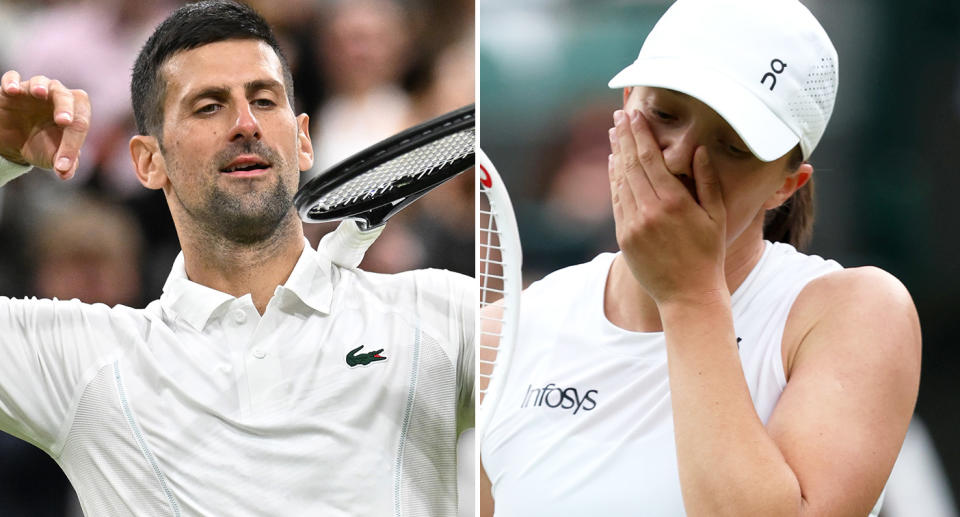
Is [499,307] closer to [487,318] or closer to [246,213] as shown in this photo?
[487,318]

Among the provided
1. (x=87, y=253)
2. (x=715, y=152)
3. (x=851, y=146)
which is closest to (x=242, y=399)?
(x=87, y=253)

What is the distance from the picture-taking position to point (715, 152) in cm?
100

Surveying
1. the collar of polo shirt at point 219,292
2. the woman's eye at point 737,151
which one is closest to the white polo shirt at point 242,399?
the collar of polo shirt at point 219,292

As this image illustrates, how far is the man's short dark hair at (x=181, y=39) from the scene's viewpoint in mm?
1306

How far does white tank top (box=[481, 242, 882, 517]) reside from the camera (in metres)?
1.01

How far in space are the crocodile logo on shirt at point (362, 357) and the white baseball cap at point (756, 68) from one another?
54 centimetres

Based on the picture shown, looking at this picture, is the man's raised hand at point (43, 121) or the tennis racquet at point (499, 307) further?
the man's raised hand at point (43, 121)

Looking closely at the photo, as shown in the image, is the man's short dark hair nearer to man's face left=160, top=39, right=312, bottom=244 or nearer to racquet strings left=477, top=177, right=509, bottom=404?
man's face left=160, top=39, right=312, bottom=244

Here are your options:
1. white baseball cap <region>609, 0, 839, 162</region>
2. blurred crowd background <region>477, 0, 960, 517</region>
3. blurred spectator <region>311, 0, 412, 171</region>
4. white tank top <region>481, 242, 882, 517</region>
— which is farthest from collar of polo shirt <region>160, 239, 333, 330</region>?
white baseball cap <region>609, 0, 839, 162</region>

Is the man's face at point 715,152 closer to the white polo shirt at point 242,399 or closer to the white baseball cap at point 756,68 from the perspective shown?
the white baseball cap at point 756,68

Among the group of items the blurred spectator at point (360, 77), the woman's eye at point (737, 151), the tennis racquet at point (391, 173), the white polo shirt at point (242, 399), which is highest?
the blurred spectator at point (360, 77)

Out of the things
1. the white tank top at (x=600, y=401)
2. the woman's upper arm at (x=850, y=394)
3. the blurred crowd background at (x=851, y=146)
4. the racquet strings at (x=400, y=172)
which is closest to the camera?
the woman's upper arm at (x=850, y=394)

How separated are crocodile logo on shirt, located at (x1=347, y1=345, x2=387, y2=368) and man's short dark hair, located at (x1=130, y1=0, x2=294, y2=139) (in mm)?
377

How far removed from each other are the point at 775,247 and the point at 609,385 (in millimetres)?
264
